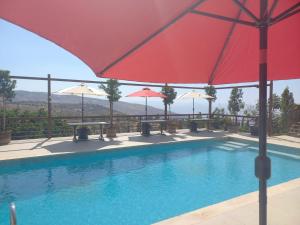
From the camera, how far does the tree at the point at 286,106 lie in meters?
11.3

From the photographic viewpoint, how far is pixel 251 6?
A: 7.01 feet

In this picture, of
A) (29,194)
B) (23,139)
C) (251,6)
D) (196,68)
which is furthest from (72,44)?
(23,139)

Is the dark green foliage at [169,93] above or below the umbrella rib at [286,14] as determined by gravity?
above

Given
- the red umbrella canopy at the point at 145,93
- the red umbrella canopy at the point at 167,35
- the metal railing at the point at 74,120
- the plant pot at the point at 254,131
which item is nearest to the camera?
the red umbrella canopy at the point at 167,35

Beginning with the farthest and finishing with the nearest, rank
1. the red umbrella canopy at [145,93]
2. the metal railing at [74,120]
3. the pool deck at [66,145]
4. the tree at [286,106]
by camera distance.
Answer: the tree at [286,106], the red umbrella canopy at [145,93], the metal railing at [74,120], the pool deck at [66,145]

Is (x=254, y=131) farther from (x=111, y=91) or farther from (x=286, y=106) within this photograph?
(x=111, y=91)

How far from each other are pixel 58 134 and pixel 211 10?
8743mm

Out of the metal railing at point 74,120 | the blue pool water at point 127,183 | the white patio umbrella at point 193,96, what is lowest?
the blue pool water at point 127,183

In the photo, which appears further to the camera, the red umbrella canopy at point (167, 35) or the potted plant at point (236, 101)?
the potted plant at point (236, 101)

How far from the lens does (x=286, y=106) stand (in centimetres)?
1145

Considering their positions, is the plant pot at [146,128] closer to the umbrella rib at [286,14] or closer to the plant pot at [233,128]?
the plant pot at [233,128]

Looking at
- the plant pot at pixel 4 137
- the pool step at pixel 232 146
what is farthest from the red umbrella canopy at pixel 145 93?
the plant pot at pixel 4 137

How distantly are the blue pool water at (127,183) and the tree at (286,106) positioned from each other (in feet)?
11.4

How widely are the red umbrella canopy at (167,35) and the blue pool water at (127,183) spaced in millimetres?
2600
